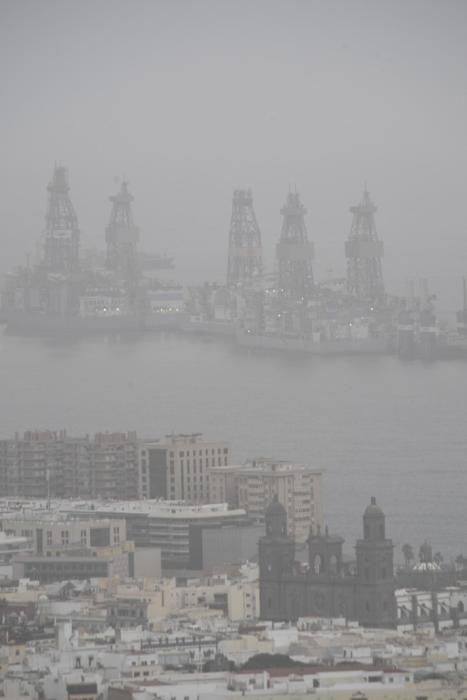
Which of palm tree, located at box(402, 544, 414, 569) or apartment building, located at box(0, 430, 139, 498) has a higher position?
apartment building, located at box(0, 430, 139, 498)

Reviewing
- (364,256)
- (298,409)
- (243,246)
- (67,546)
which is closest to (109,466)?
(67,546)

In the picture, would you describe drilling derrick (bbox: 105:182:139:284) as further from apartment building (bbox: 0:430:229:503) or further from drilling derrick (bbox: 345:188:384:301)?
apartment building (bbox: 0:430:229:503)

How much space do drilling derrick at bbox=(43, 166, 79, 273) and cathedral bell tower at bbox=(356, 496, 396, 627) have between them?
172 feet

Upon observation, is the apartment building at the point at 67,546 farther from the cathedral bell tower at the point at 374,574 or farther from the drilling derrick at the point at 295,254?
the drilling derrick at the point at 295,254

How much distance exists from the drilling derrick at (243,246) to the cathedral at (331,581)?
174 ft

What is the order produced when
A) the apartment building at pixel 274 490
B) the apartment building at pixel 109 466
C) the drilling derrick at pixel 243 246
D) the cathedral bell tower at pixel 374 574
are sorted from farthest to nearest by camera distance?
the drilling derrick at pixel 243 246
the apartment building at pixel 109 466
the apartment building at pixel 274 490
the cathedral bell tower at pixel 374 574

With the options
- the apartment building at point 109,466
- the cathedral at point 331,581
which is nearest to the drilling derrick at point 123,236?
the apartment building at point 109,466

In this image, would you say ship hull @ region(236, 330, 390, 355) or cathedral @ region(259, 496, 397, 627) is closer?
cathedral @ region(259, 496, 397, 627)

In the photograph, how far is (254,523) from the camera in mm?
45625

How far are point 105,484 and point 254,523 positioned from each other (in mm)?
5185

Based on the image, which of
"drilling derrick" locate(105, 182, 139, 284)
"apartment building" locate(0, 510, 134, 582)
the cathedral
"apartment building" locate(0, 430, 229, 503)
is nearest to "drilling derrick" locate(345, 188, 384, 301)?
"drilling derrick" locate(105, 182, 139, 284)

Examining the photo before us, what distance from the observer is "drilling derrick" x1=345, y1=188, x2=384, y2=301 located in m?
89.6

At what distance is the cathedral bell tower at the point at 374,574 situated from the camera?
38938 mm

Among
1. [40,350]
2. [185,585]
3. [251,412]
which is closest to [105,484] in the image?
[185,585]
